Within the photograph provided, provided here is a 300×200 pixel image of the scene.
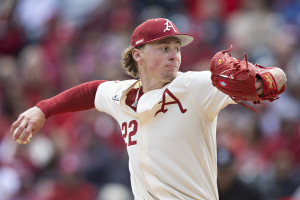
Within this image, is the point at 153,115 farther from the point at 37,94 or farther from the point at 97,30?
the point at 97,30

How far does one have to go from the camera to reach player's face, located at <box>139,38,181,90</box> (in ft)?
13.3

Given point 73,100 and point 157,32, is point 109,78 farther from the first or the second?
point 157,32

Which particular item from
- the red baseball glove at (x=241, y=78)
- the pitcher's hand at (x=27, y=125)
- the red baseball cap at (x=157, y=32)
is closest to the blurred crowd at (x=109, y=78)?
the red baseball cap at (x=157, y=32)

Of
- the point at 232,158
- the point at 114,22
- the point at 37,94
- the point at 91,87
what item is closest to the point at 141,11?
the point at 114,22

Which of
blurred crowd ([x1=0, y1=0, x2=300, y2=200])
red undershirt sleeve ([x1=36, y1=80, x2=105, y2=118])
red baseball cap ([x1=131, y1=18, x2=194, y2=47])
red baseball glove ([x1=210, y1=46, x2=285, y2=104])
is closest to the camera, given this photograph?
red baseball glove ([x1=210, y1=46, x2=285, y2=104])

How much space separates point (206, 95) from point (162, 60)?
50cm

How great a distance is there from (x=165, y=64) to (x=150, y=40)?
0.21 meters

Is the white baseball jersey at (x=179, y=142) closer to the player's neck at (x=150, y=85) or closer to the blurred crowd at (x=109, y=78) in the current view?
the player's neck at (x=150, y=85)

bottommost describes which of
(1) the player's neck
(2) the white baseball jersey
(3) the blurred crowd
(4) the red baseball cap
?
(3) the blurred crowd

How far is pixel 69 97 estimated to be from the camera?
4.58 metres

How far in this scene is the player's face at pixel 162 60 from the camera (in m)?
4.04

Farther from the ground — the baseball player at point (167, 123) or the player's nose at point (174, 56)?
the player's nose at point (174, 56)

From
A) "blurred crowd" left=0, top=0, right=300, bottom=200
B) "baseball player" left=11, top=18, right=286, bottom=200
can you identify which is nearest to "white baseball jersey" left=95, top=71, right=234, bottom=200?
"baseball player" left=11, top=18, right=286, bottom=200

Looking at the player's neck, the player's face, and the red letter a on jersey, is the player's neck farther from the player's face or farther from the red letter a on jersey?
the red letter a on jersey
